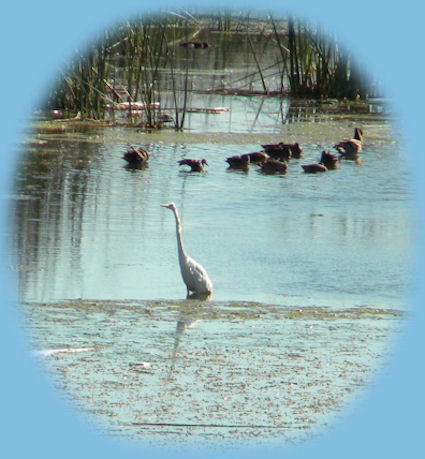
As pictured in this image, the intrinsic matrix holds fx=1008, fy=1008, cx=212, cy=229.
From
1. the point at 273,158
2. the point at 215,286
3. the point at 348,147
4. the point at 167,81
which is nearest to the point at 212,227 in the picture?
the point at 215,286

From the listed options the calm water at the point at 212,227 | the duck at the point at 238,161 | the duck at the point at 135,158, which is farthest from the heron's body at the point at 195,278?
the duck at the point at 238,161

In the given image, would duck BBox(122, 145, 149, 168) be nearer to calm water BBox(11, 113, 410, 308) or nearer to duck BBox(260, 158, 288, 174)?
calm water BBox(11, 113, 410, 308)

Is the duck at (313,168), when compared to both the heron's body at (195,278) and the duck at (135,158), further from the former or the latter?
the heron's body at (195,278)

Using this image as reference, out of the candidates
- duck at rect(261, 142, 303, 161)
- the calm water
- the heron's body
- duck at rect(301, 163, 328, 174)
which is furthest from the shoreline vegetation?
the heron's body

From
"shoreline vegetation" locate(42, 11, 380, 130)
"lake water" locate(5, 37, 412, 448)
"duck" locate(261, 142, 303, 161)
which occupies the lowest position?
"lake water" locate(5, 37, 412, 448)

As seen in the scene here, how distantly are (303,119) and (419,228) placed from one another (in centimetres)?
817

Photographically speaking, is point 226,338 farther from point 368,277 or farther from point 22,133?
point 22,133

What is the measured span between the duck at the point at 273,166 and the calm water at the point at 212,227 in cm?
14

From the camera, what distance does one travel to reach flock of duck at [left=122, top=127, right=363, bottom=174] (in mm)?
13430

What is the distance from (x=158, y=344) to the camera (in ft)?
20.9

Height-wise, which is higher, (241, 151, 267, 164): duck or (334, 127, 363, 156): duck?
(334, 127, 363, 156): duck

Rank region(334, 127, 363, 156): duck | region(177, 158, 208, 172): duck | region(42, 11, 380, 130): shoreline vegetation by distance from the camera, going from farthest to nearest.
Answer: region(42, 11, 380, 130): shoreline vegetation, region(334, 127, 363, 156): duck, region(177, 158, 208, 172): duck

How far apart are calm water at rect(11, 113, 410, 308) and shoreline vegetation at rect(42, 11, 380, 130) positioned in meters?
1.90

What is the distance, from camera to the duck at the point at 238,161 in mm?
13566
